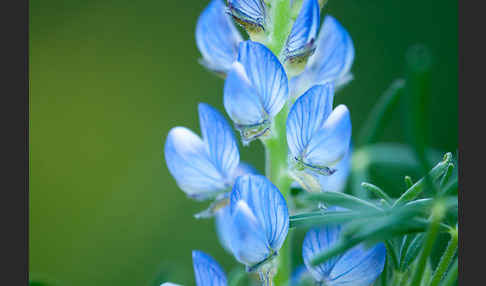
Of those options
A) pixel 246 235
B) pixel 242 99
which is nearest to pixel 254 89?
pixel 242 99

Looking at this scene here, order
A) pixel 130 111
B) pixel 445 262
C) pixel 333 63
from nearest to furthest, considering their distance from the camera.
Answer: pixel 445 262, pixel 333 63, pixel 130 111

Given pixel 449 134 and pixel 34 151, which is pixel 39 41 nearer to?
pixel 34 151

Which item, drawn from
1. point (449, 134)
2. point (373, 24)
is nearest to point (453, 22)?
point (373, 24)

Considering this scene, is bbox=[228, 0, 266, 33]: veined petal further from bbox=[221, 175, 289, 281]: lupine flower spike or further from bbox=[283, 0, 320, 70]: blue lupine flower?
bbox=[221, 175, 289, 281]: lupine flower spike

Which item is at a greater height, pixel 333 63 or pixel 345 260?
pixel 333 63

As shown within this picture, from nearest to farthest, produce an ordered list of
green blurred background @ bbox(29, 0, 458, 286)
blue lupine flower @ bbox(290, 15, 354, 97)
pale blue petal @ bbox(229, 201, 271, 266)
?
pale blue petal @ bbox(229, 201, 271, 266), blue lupine flower @ bbox(290, 15, 354, 97), green blurred background @ bbox(29, 0, 458, 286)

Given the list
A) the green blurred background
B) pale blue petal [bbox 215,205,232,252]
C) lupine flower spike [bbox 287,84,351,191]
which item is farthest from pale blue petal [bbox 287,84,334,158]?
the green blurred background

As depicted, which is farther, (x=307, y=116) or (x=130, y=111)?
(x=130, y=111)

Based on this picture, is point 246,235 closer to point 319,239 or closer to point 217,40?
point 319,239
